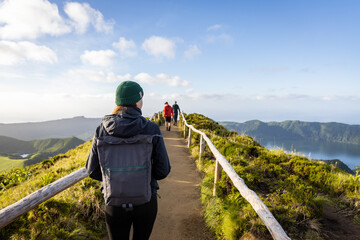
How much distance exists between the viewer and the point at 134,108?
1.96 metres

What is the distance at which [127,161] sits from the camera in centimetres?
177

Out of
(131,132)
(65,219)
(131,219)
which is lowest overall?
(65,219)

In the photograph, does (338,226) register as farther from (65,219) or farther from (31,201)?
(31,201)

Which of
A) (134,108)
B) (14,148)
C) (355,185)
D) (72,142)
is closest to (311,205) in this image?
(355,185)

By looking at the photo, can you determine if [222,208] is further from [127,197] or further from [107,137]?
[107,137]

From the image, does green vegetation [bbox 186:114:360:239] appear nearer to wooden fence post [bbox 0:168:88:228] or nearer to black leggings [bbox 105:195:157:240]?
black leggings [bbox 105:195:157:240]

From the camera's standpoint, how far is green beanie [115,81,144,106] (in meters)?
1.96

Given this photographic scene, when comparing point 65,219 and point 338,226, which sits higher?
point 338,226

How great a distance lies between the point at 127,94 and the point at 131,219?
1.25 meters

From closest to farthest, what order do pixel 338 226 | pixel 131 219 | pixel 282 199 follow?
pixel 131 219
pixel 338 226
pixel 282 199

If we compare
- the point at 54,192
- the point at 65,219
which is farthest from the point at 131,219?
the point at 65,219

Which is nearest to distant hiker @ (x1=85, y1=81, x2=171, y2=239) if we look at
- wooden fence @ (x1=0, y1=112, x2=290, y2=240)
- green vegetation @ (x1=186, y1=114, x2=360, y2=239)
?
wooden fence @ (x1=0, y1=112, x2=290, y2=240)

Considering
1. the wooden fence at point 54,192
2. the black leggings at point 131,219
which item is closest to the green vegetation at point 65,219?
the wooden fence at point 54,192

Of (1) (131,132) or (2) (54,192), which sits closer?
(1) (131,132)
